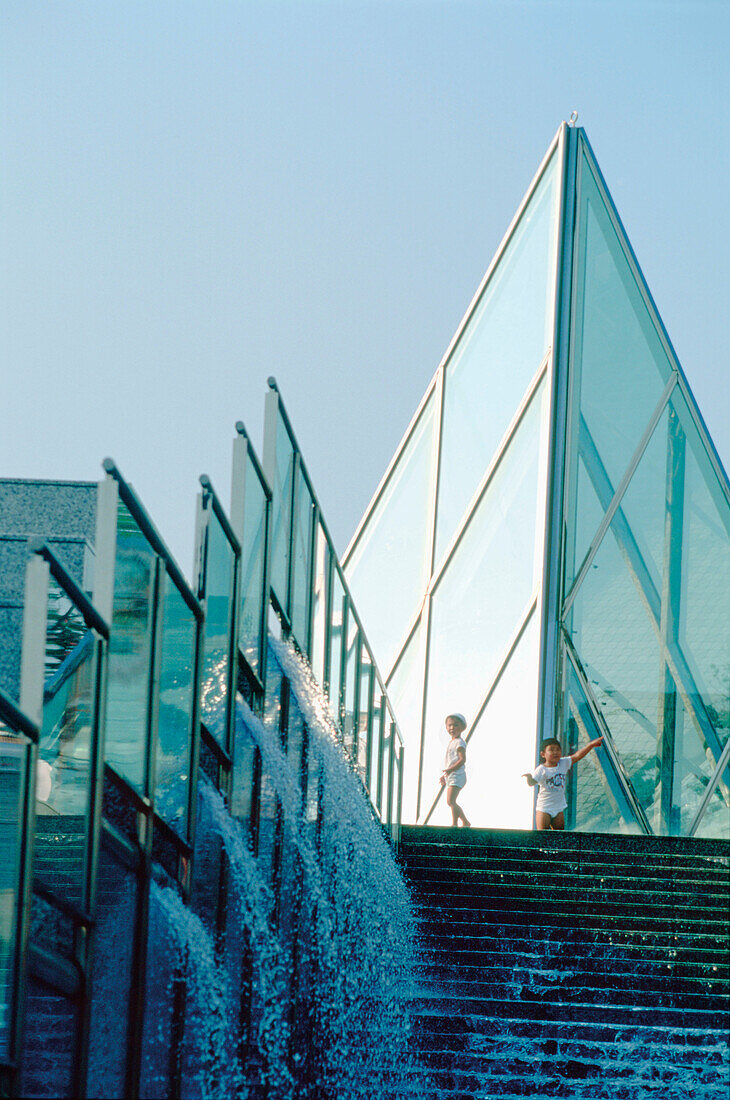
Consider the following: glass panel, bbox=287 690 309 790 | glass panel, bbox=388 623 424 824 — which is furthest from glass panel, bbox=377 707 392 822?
glass panel, bbox=388 623 424 824

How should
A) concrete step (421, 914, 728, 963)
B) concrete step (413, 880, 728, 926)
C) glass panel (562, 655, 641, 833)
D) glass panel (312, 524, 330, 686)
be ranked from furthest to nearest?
glass panel (562, 655, 641, 833) → concrete step (413, 880, 728, 926) → glass panel (312, 524, 330, 686) → concrete step (421, 914, 728, 963)

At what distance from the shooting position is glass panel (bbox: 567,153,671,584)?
16.5m

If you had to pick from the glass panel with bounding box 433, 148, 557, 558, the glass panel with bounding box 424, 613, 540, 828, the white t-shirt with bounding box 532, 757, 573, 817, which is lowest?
the white t-shirt with bounding box 532, 757, 573, 817

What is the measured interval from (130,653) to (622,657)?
11902 mm

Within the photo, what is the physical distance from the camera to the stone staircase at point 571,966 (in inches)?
288

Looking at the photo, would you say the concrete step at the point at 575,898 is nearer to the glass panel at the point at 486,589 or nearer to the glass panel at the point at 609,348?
the glass panel at the point at 486,589

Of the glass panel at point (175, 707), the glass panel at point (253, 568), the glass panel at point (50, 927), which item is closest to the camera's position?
the glass panel at point (50, 927)

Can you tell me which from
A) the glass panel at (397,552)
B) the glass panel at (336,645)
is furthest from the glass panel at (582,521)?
the glass panel at (336,645)

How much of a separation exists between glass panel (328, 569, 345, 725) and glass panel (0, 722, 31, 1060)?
5.44 metres

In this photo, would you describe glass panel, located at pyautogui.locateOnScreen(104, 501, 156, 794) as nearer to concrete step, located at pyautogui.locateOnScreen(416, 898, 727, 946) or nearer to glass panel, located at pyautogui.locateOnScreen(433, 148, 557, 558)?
concrete step, located at pyautogui.locateOnScreen(416, 898, 727, 946)

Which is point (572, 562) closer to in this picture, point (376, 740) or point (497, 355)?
point (497, 355)

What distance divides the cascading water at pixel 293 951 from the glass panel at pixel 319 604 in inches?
8.5

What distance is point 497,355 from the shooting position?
18.0 metres

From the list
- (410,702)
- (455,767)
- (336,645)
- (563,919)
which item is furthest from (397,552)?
(563,919)
